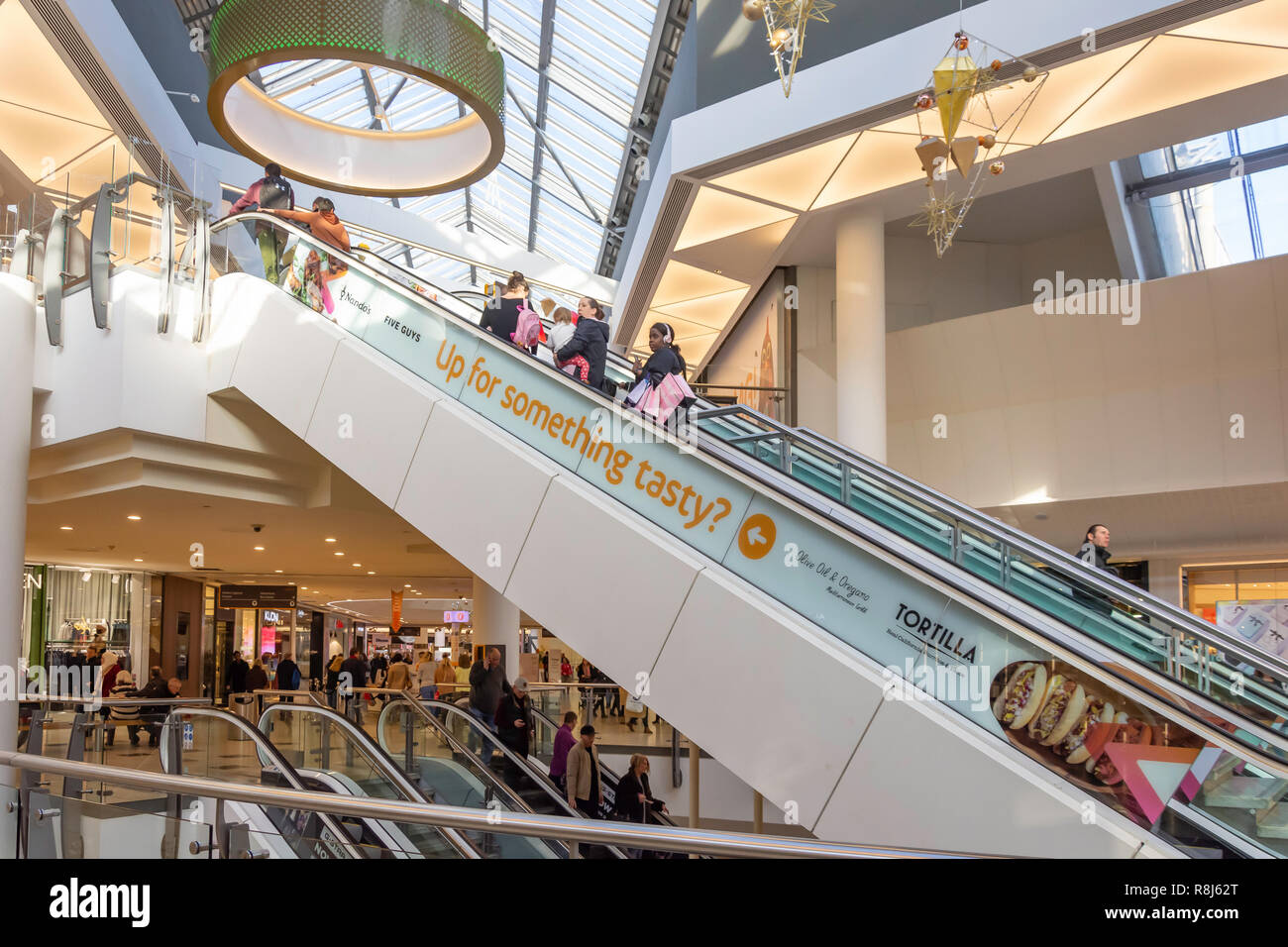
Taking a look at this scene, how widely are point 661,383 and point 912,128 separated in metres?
5.41

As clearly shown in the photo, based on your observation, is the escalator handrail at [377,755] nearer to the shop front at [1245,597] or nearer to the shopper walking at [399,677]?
the shopper walking at [399,677]

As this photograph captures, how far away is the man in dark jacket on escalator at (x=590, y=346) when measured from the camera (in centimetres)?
908

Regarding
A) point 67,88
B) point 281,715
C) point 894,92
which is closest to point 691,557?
point 281,715

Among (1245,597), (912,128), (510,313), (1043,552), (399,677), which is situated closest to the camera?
(1043,552)

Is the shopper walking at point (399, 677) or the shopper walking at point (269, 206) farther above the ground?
the shopper walking at point (269, 206)

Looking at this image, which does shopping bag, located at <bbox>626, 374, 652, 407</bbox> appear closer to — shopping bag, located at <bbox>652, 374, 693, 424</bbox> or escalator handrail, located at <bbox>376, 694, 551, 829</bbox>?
shopping bag, located at <bbox>652, 374, 693, 424</bbox>

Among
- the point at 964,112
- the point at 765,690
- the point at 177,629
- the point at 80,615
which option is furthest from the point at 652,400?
the point at 177,629

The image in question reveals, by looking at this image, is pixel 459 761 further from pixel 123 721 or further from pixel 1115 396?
pixel 1115 396

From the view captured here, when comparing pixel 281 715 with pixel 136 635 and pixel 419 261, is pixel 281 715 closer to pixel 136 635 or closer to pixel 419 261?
pixel 136 635

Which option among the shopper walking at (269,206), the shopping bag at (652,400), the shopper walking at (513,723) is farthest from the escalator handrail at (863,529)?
the shopper walking at (513,723)

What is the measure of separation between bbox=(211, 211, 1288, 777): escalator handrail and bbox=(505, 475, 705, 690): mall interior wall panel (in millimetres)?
717

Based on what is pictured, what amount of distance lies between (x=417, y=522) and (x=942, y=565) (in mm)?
4565

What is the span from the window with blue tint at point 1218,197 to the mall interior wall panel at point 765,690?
10.3 metres

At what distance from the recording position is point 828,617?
6262 mm
